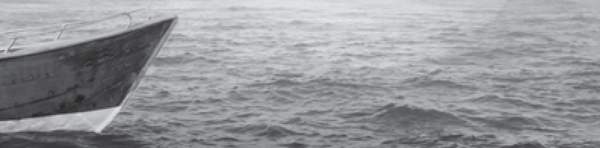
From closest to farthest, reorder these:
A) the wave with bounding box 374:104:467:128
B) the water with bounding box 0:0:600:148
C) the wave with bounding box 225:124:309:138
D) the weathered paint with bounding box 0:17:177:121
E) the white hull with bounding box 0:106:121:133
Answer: the weathered paint with bounding box 0:17:177:121, the white hull with bounding box 0:106:121:133, the water with bounding box 0:0:600:148, the wave with bounding box 225:124:309:138, the wave with bounding box 374:104:467:128

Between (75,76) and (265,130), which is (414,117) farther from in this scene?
(75,76)

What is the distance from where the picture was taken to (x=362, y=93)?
15.1m

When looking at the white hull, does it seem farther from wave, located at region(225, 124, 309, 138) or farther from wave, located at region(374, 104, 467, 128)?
wave, located at region(374, 104, 467, 128)

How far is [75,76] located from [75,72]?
92mm

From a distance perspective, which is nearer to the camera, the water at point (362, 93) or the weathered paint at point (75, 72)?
the weathered paint at point (75, 72)

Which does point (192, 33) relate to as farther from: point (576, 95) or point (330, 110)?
point (576, 95)

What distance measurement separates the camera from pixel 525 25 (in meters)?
35.0

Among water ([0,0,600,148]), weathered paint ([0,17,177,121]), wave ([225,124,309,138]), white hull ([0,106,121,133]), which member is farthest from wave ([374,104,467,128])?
white hull ([0,106,121,133])

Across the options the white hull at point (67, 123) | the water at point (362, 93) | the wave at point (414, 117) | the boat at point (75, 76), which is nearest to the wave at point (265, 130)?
the water at point (362, 93)

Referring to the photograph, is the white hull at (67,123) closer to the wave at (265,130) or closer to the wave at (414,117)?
the wave at (265,130)

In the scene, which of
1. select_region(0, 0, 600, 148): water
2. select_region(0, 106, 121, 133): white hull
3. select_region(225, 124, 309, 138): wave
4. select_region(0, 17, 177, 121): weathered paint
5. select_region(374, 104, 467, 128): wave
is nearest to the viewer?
select_region(0, 17, 177, 121): weathered paint

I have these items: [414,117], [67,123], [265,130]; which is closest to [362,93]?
[414,117]

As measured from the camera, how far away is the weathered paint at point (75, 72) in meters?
8.90

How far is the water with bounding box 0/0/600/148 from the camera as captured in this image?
1104cm
